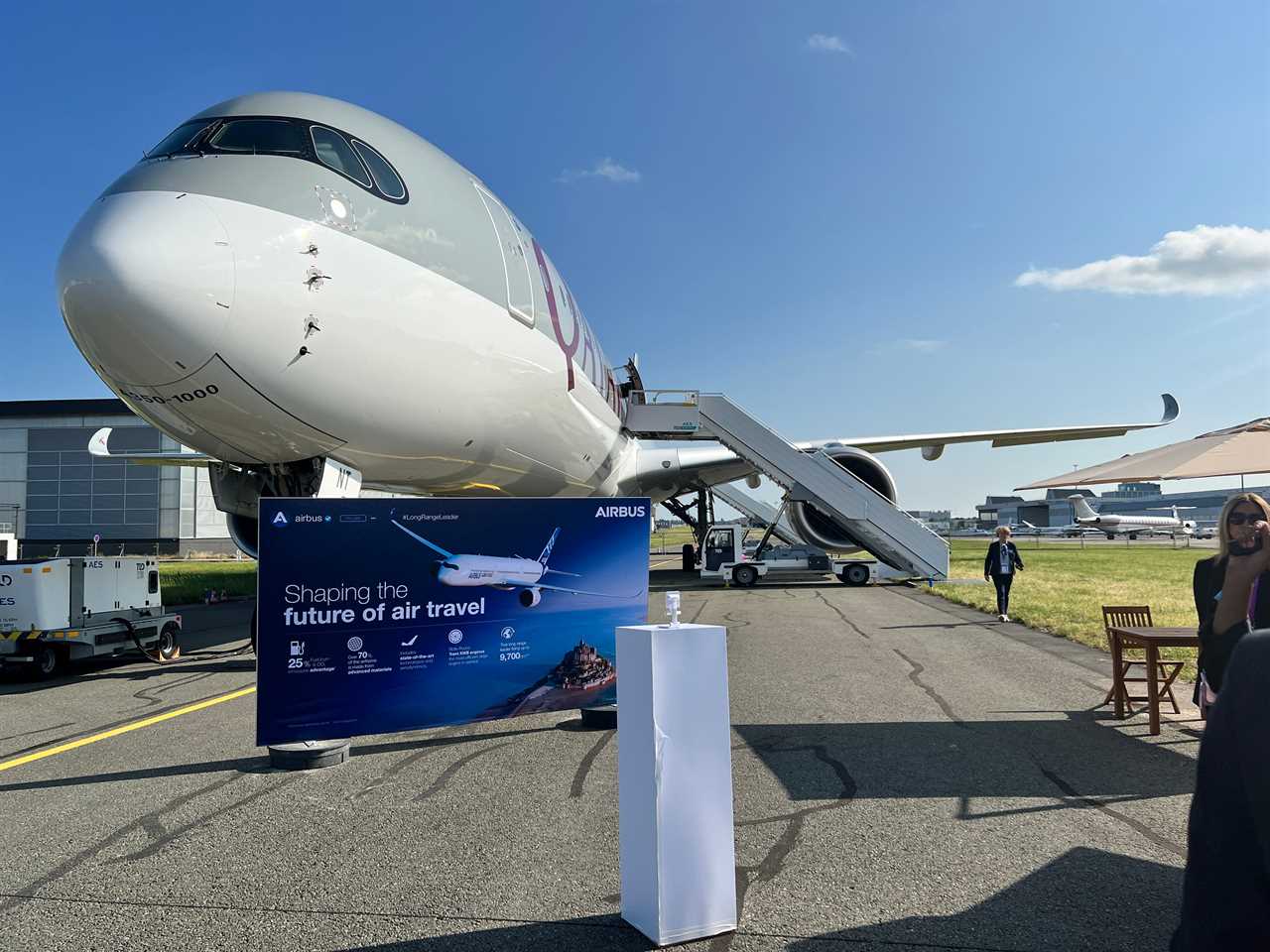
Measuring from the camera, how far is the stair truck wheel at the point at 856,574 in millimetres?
21109

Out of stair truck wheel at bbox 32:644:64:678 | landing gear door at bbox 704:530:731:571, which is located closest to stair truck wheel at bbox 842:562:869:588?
landing gear door at bbox 704:530:731:571

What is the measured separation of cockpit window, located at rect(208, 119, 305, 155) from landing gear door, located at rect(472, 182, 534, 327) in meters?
1.85

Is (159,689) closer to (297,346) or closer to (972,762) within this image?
(297,346)

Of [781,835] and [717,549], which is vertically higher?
[717,549]

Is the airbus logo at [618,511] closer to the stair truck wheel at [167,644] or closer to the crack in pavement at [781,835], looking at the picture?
the crack in pavement at [781,835]

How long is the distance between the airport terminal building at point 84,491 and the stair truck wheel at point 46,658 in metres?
38.3

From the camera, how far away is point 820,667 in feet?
28.1

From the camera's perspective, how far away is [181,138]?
5918 mm

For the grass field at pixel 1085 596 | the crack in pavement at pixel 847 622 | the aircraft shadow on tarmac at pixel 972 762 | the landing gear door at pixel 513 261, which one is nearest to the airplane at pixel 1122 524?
the grass field at pixel 1085 596

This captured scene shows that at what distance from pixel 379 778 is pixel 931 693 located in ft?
15.5

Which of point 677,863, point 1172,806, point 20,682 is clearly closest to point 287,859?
point 677,863

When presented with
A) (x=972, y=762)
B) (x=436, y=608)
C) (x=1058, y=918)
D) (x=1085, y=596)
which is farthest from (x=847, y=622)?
(x=1058, y=918)

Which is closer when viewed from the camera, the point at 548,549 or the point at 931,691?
the point at 548,549

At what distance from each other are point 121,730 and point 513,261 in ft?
16.3
